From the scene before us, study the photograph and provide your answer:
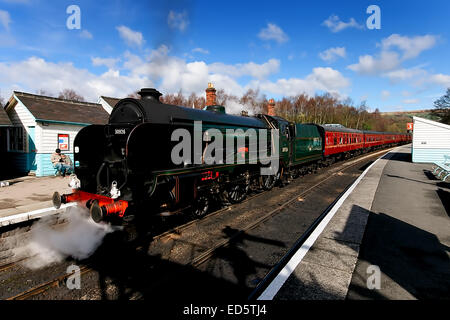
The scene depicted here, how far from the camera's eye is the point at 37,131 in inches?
513

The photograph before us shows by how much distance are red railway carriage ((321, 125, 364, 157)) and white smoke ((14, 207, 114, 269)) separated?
53.5 feet

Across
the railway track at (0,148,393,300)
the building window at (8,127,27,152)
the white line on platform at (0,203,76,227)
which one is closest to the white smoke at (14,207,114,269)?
the white line on platform at (0,203,76,227)

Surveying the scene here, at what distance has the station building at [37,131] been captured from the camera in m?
13.0

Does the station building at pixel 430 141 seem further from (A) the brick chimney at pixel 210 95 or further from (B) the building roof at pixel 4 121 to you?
(B) the building roof at pixel 4 121

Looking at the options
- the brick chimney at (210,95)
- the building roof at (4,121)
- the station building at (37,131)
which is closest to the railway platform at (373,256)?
the brick chimney at (210,95)

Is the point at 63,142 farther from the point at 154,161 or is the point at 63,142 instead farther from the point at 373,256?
the point at 373,256

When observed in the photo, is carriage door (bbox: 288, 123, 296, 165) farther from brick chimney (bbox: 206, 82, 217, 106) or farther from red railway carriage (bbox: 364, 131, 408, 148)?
red railway carriage (bbox: 364, 131, 408, 148)

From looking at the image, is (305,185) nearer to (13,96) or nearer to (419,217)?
(419,217)

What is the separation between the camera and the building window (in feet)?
45.1

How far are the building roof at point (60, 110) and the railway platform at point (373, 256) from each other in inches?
549

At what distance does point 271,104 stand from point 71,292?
26.6 meters

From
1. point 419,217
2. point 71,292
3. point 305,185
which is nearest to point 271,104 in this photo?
point 305,185

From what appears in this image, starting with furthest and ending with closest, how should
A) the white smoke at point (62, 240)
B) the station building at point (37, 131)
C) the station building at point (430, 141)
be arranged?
the station building at point (430, 141) < the station building at point (37, 131) < the white smoke at point (62, 240)
